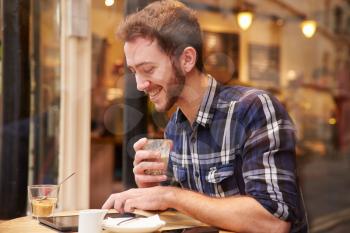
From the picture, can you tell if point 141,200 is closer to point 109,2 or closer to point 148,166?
point 148,166

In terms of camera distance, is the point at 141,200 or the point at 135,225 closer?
the point at 135,225

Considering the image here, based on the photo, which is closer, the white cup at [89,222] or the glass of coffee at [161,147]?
the white cup at [89,222]

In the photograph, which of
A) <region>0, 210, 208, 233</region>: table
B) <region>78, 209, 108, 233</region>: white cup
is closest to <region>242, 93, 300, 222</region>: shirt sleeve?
<region>0, 210, 208, 233</region>: table

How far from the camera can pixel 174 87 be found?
192 cm

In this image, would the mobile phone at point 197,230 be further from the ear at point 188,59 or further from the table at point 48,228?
the ear at point 188,59

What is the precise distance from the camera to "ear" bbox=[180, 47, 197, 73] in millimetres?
1930

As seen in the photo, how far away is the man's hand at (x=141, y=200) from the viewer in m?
1.79

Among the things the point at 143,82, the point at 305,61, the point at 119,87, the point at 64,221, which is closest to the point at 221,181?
the point at 143,82

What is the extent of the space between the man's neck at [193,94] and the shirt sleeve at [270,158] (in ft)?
0.79

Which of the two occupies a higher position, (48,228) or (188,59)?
(188,59)

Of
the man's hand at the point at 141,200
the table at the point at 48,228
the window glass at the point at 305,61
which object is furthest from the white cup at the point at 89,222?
the window glass at the point at 305,61

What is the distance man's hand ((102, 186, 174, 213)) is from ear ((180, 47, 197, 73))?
44 cm

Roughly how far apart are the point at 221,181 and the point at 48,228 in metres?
0.62

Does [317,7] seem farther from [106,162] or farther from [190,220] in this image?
[190,220]
